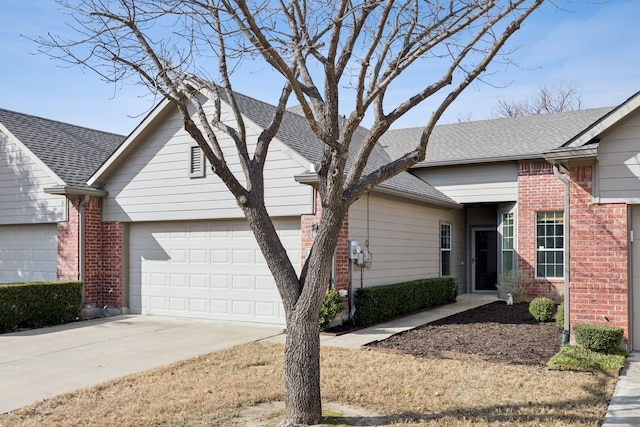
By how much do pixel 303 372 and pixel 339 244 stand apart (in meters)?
6.08

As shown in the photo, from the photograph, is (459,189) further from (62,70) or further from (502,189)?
(62,70)

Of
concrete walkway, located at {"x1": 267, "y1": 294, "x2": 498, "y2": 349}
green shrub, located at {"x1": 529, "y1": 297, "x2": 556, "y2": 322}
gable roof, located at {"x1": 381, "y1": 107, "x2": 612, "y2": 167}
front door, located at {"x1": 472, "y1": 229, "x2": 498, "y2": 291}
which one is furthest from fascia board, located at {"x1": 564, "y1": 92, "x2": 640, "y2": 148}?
front door, located at {"x1": 472, "y1": 229, "x2": 498, "y2": 291}

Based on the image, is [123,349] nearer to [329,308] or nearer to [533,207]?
[329,308]

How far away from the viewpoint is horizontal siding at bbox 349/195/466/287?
1244 cm

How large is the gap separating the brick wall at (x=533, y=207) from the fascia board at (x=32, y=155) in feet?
39.8

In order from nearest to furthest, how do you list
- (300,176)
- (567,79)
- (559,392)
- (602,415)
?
(602,415), (559,392), (300,176), (567,79)

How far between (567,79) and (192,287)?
2779cm

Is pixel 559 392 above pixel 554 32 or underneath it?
underneath

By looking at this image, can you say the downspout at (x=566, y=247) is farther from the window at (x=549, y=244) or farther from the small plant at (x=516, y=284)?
the window at (x=549, y=244)

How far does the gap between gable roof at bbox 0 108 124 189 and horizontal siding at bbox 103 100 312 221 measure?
1.03 m

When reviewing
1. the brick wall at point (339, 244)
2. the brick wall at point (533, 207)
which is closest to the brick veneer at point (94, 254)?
the brick wall at point (339, 244)

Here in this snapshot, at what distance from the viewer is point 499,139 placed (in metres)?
18.3

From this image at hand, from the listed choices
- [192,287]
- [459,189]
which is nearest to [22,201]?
[192,287]

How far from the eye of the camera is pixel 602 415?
5953 mm
